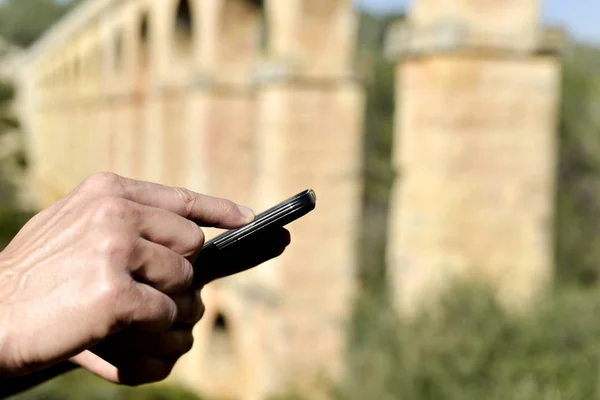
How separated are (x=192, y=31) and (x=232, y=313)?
425cm

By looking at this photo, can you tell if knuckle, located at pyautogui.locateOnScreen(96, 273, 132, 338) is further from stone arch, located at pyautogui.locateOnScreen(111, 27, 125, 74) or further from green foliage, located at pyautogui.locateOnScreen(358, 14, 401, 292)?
stone arch, located at pyautogui.locateOnScreen(111, 27, 125, 74)

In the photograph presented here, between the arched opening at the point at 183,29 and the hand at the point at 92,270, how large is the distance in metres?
11.2

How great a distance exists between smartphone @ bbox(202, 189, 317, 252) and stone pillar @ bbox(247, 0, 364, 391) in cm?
687

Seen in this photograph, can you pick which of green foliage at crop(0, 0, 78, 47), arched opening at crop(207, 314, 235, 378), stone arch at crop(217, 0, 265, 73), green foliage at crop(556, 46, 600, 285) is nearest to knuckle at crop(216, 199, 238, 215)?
stone arch at crop(217, 0, 265, 73)

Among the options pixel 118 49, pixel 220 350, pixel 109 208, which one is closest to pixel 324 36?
pixel 220 350

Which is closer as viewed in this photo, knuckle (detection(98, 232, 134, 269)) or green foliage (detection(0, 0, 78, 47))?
knuckle (detection(98, 232, 134, 269))

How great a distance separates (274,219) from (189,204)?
10 centimetres

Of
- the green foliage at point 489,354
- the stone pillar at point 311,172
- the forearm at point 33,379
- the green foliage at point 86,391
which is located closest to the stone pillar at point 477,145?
the green foliage at point 489,354

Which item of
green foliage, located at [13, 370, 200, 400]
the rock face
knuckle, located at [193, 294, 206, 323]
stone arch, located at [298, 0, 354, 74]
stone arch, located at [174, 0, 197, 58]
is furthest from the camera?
stone arch, located at [174, 0, 197, 58]

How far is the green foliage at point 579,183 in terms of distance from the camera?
1333 cm

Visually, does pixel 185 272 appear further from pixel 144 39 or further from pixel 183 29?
pixel 144 39

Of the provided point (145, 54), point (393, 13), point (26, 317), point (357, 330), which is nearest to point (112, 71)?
point (145, 54)

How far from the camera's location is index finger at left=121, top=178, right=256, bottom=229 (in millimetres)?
975

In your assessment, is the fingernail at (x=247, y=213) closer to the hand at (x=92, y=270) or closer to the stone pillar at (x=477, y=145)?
the hand at (x=92, y=270)
